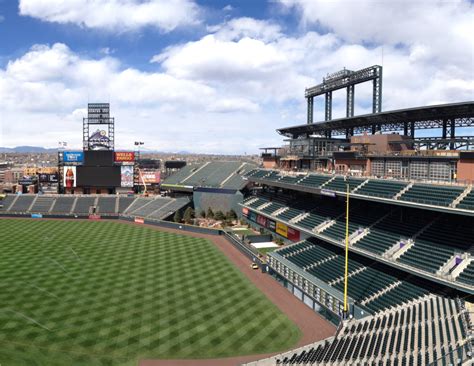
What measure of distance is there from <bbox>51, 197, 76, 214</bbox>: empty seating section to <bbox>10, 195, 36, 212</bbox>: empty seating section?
622cm

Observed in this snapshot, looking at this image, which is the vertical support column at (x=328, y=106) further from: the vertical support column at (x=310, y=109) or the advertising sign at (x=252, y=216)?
the advertising sign at (x=252, y=216)

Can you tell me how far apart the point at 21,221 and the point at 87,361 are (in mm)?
60247

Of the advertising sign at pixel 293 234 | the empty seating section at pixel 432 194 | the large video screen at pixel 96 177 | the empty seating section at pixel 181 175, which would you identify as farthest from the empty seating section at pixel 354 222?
the large video screen at pixel 96 177

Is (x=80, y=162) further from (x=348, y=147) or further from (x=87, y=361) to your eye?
(x=87, y=361)

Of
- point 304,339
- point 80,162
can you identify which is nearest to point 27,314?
point 304,339

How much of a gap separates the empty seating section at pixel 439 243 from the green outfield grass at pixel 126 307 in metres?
11.2

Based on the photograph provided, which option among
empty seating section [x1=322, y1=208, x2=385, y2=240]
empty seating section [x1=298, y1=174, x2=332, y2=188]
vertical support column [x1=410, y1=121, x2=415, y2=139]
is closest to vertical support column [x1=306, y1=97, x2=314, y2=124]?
vertical support column [x1=410, y1=121, x2=415, y2=139]

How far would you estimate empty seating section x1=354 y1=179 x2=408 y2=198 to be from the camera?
33031 mm

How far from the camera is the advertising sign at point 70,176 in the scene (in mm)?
86312

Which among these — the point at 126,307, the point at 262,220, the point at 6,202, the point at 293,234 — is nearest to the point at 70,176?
the point at 6,202

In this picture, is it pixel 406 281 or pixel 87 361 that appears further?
pixel 406 281

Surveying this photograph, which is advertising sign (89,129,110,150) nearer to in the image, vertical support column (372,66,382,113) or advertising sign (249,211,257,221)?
advertising sign (249,211,257,221)

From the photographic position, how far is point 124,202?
83812 mm

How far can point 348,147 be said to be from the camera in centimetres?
5244
